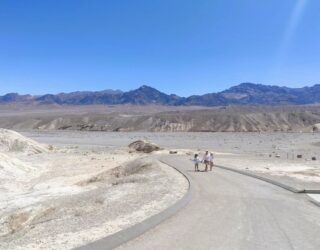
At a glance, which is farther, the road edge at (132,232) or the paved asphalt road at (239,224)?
the paved asphalt road at (239,224)

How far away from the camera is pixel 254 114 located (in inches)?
6201

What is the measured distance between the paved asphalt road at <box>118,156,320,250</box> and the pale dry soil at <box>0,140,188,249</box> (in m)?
1.00

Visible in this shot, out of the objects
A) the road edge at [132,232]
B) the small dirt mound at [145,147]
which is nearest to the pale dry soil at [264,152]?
the small dirt mound at [145,147]

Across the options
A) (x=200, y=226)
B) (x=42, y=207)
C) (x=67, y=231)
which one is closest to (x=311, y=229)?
(x=200, y=226)

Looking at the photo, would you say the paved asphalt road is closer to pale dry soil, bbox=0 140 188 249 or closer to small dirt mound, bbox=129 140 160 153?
pale dry soil, bbox=0 140 188 249

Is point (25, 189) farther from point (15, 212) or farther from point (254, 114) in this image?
point (254, 114)

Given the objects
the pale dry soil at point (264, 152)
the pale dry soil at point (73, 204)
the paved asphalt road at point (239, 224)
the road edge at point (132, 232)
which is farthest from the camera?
the pale dry soil at point (264, 152)

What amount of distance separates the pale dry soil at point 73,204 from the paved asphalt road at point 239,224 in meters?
1.00

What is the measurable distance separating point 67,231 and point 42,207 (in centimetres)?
785

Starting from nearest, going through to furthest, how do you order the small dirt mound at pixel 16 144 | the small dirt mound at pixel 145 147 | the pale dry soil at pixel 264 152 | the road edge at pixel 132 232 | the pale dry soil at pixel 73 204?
the road edge at pixel 132 232 < the pale dry soil at pixel 73 204 < the pale dry soil at pixel 264 152 < the small dirt mound at pixel 16 144 < the small dirt mound at pixel 145 147

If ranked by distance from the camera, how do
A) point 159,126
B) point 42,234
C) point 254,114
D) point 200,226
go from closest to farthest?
point 42,234 < point 200,226 < point 159,126 < point 254,114

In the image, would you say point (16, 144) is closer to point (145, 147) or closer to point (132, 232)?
point (145, 147)

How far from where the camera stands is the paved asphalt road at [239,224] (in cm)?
1058

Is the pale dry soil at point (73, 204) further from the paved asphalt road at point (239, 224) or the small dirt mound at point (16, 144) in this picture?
the small dirt mound at point (16, 144)
